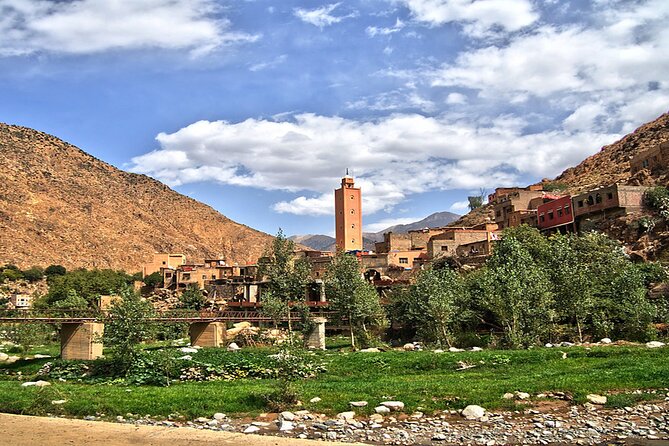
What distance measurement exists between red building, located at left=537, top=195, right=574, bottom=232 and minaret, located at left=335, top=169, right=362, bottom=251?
4297cm

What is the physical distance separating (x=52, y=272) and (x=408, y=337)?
75832 millimetres

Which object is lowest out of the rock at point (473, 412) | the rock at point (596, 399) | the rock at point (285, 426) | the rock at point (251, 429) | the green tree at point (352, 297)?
the rock at point (251, 429)

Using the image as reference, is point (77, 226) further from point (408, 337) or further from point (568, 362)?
point (568, 362)

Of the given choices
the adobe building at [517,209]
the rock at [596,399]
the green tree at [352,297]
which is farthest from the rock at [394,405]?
the adobe building at [517,209]

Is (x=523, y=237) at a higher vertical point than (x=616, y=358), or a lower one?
higher

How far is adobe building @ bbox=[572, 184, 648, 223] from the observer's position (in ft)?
177

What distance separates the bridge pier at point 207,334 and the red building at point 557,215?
38037 mm

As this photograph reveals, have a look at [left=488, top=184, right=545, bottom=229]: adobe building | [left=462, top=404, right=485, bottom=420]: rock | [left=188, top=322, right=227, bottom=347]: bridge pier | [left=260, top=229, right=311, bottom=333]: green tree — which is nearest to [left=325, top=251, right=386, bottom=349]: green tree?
[left=188, top=322, right=227, bottom=347]: bridge pier

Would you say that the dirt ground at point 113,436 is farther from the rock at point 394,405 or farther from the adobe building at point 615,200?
the adobe building at point 615,200

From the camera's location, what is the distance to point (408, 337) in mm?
44562

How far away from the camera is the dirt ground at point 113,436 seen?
1541cm

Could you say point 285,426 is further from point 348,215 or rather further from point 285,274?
point 348,215

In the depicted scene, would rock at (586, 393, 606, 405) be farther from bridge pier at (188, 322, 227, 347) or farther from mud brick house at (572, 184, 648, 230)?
mud brick house at (572, 184, 648, 230)

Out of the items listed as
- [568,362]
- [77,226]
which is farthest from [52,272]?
[568,362]
